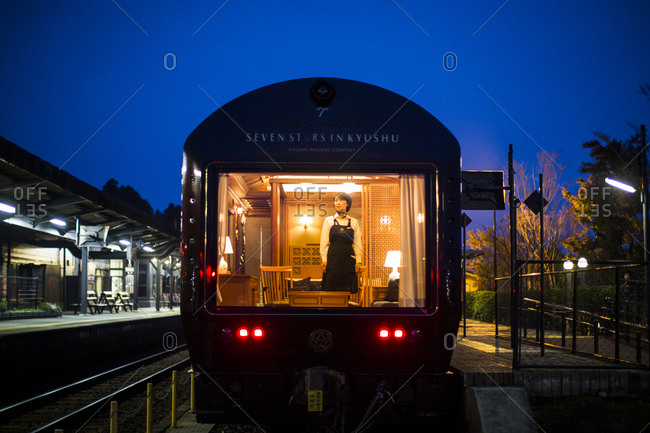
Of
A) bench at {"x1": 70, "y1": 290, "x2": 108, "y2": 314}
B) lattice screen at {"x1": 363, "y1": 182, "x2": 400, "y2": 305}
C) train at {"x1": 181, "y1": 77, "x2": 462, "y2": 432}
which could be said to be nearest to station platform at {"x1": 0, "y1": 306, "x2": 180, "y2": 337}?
bench at {"x1": 70, "y1": 290, "x2": 108, "y2": 314}

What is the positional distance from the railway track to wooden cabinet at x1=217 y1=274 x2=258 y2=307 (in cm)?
299

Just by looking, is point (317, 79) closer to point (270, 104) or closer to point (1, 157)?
point (270, 104)

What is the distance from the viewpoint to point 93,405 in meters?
8.92

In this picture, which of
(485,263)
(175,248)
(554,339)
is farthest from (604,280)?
(175,248)

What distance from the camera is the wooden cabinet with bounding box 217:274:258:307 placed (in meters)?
5.70

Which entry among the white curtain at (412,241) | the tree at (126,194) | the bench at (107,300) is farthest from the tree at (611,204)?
the tree at (126,194)

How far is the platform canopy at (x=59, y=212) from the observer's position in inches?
510

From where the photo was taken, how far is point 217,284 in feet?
18.2

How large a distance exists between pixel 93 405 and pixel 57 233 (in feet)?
41.9

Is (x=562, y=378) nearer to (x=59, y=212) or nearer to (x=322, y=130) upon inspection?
(x=322, y=130)

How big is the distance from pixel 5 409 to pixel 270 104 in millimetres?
5586

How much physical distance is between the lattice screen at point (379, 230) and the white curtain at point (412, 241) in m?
0.89

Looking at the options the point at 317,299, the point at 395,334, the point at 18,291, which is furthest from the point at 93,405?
the point at 18,291

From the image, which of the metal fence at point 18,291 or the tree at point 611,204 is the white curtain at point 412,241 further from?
the metal fence at point 18,291
